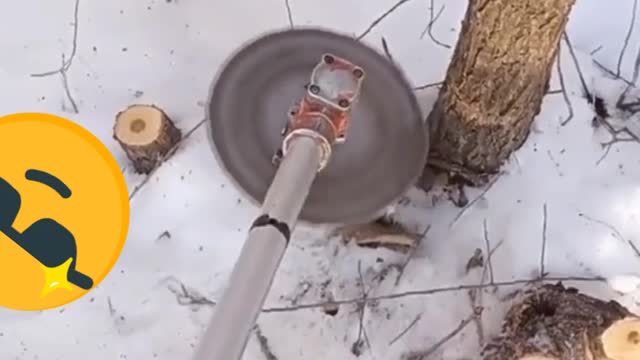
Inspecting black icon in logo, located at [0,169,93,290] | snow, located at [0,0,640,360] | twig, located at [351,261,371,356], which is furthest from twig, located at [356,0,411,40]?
black icon in logo, located at [0,169,93,290]

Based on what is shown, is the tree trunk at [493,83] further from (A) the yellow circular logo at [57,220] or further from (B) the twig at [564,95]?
(A) the yellow circular logo at [57,220]

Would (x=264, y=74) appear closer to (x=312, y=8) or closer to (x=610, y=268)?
(x=312, y=8)

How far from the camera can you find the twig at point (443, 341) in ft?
5.21

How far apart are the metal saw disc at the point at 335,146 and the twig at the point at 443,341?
0.27m

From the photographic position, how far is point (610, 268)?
1612 millimetres

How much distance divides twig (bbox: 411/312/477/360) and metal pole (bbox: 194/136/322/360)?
1.49 ft

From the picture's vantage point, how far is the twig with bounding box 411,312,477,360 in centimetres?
159

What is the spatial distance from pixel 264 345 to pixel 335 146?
1.19 feet

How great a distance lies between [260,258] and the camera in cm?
116

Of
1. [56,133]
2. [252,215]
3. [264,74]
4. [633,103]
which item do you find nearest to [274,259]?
[264,74]

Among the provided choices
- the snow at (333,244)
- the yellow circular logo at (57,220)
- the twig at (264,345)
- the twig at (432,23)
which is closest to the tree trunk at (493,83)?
the snow at (333,244)

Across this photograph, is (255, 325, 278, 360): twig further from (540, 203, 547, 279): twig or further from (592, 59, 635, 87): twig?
(592, 59, 635, 87): twig

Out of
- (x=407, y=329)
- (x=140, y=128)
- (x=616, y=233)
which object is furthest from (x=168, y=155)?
(x=616, y=233)

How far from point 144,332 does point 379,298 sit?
1.18ft
